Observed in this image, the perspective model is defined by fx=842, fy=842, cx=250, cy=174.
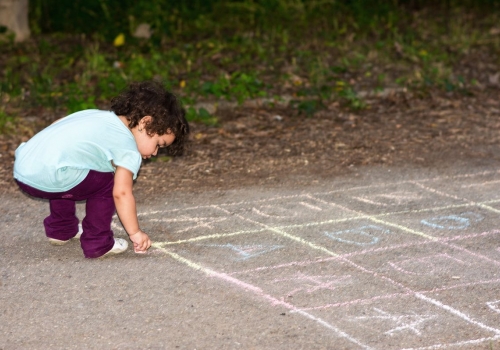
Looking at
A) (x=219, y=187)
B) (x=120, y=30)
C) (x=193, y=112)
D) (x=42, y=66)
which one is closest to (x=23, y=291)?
(x=219, y=187)

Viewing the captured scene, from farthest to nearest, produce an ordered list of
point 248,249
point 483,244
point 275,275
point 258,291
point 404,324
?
point 483,244
point 248,249
point 275,275
point 258,291
point 404,324

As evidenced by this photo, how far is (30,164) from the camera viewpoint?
157 inches

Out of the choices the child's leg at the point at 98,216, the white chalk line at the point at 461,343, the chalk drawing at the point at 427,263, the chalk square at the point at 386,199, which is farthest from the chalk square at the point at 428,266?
the child's leg at the point at 98,216

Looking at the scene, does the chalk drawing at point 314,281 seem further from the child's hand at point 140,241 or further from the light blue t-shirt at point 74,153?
the light blue t-shirt at point 74,153

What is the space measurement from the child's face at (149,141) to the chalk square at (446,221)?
1.42 m

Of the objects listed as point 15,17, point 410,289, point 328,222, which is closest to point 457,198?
point 328,222

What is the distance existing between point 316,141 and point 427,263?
262 cm

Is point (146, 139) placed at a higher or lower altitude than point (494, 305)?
higher

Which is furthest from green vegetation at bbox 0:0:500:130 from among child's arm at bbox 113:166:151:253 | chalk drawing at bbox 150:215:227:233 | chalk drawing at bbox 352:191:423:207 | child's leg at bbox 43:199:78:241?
child's arm at bbox 113:166:151:253

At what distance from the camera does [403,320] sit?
3484mm

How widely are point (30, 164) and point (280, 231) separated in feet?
4.66

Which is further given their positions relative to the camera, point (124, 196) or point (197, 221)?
point (197, 221)

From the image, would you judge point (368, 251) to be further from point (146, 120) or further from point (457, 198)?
point (146, 120)

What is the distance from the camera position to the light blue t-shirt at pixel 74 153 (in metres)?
3.95
